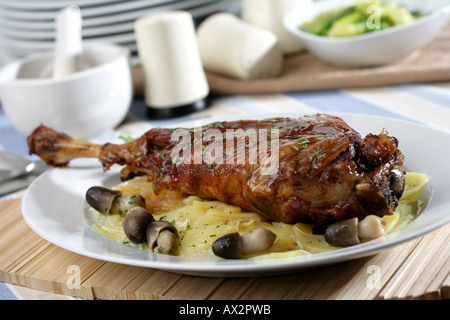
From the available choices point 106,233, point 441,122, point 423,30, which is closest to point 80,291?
point 106,233

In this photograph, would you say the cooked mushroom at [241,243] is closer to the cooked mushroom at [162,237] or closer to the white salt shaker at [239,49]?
the cooked mushroom at [162,237]

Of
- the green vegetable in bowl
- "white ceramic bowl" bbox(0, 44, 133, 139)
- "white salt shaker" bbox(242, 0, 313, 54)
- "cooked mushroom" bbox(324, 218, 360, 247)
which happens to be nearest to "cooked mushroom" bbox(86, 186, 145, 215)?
"cooked mushroom" bbox(324, 218, 360, 247)

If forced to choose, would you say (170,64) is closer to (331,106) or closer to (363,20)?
(331,106)

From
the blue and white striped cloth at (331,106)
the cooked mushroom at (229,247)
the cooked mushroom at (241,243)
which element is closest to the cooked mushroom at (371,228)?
the cooked mushroom at (241,243)

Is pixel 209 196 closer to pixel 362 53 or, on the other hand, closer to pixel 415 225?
pixel 415 225

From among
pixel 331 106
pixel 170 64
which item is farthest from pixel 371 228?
pixel 170 64

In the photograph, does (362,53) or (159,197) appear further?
(362,53)
